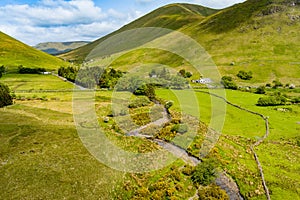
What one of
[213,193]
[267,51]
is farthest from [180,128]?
[267,51]

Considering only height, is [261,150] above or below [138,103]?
below

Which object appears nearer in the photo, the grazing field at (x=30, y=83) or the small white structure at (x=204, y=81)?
the grazing field at (x=30, y=83)

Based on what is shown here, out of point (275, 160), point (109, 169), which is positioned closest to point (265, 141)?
point (275, 160)

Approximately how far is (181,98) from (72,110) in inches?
1764

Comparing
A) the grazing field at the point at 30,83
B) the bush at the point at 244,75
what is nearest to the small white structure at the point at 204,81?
the bush at the point at 244,75

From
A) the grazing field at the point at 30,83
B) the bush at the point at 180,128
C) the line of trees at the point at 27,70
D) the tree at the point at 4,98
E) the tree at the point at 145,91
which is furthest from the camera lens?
the line of trees at the point at 27,70

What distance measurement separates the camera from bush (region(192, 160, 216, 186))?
39584 millimetres

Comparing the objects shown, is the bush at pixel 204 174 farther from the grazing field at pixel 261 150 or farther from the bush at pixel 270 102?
the bush at pixel 270 102

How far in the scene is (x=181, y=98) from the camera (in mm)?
103750

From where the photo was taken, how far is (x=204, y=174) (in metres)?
41.0

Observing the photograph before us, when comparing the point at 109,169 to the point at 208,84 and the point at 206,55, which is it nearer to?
the point at 208,84

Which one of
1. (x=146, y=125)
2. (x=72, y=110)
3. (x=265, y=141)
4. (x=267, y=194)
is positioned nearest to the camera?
(x=267, y=194)

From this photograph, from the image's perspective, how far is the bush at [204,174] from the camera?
39.6 meters

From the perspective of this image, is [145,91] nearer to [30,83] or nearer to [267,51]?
[30,83]
